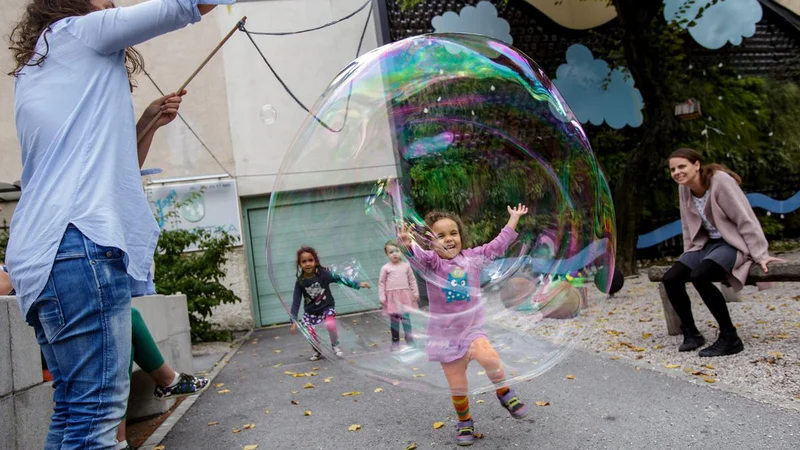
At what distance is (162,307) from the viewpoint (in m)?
5.54

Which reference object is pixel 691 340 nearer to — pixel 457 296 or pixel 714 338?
pixel 714 338

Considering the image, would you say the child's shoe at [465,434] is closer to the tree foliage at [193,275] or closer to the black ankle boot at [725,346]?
the black ankle boot at [725,346]

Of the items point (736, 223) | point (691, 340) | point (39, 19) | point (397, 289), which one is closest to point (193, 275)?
point (691, 340)

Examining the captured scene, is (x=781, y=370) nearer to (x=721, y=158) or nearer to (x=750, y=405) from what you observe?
(x=750, y=405)

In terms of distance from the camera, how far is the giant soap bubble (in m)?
3.12

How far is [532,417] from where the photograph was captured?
405 cm

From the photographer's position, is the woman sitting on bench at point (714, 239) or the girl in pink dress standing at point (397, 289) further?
the woman sitting on bench at point (714, 239)

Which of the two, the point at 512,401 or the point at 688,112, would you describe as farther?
the point at 688,112

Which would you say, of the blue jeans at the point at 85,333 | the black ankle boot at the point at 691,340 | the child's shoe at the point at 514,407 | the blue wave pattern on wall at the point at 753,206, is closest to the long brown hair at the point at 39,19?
the blue jeans at the point at 85,333

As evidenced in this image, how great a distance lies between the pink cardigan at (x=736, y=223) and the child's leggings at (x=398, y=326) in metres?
2.97

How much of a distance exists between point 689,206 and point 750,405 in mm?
1898

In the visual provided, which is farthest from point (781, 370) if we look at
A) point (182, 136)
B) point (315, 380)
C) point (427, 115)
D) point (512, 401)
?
point (182, 136)

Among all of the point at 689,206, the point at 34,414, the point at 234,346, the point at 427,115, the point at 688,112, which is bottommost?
the point at 234,346

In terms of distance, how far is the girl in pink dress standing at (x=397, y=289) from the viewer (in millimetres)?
3084
